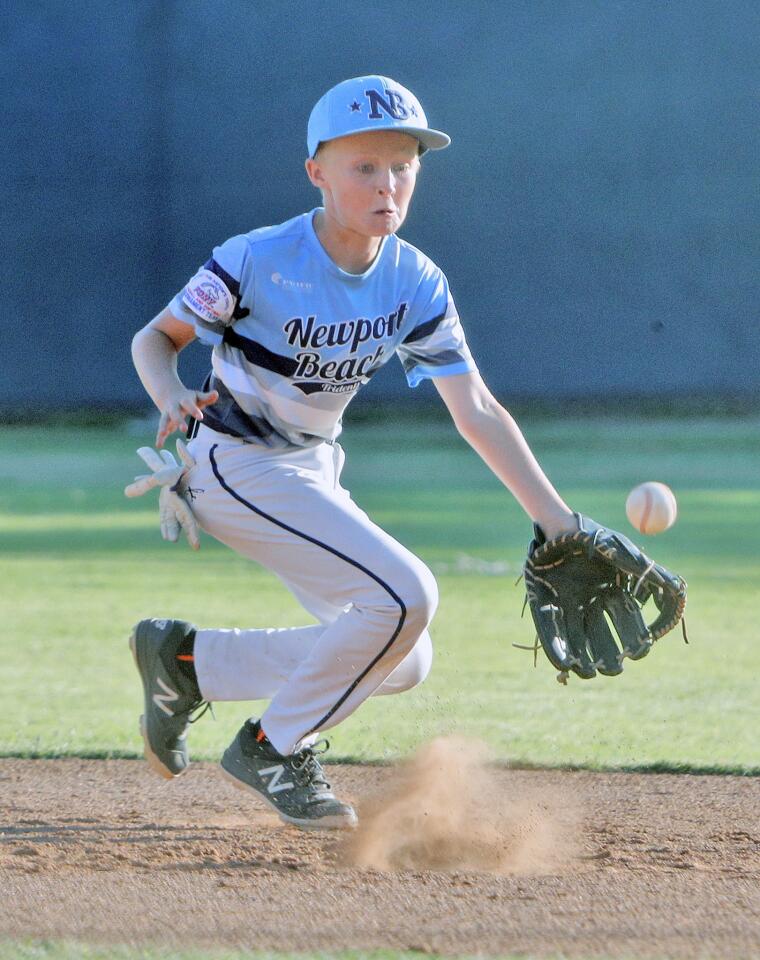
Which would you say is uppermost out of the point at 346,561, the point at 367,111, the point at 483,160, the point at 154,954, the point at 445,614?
the point at 483,160

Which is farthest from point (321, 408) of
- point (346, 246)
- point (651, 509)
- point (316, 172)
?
point (651, 509)

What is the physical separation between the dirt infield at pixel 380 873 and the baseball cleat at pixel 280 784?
61mm

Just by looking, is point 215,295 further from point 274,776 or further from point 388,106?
point 274,776

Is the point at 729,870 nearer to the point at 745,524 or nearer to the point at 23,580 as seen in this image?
the point at 23,580

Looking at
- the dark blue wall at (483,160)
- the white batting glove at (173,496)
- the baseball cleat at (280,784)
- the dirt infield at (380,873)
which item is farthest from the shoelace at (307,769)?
the dark blue wall at (483,160)

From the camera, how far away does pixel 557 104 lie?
18375mm

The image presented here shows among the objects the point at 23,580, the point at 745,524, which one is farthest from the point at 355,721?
the point at 745,524

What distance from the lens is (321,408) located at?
3490mm

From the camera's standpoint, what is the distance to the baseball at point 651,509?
3939 mm

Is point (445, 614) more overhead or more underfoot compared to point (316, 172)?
more underfoot

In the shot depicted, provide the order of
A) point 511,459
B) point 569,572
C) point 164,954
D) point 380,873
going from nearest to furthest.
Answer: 1. point 164,954
2. point 380,873
3. point 511,459
4. point 569,572

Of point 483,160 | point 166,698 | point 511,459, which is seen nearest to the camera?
point 511,459

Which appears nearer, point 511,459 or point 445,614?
point 511,459

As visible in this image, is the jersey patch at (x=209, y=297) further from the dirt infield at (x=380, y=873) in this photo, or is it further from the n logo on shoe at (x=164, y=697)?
the dirt infield at (x=380, y=873)
